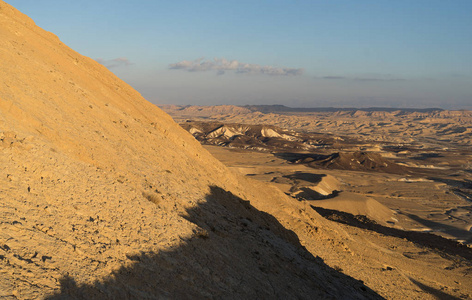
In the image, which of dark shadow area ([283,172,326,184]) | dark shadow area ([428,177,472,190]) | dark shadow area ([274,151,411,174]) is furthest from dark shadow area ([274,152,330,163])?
dark shadow area ([428,177,472,190])

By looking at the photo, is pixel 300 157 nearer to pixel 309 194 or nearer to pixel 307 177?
pixel 307 177

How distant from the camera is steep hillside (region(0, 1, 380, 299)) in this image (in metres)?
5.02

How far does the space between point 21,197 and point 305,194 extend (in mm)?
34660

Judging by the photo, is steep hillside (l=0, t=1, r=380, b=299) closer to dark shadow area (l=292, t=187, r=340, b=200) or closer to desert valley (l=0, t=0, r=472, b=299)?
desert valley (l=0, t=0, r=472, b=299)

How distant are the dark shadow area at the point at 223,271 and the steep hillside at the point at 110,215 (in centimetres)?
3

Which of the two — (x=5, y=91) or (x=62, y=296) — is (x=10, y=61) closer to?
(x=5, y=91)

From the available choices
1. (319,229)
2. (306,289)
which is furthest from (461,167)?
(306,289)

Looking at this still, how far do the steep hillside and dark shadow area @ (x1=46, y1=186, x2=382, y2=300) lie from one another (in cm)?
3

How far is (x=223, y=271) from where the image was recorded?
693 centimetres

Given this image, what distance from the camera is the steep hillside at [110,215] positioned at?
5.02m

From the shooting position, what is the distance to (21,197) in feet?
19.0

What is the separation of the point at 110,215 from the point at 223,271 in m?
2.35

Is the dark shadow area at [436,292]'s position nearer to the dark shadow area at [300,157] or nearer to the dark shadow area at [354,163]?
the dark shadow area at [354,163]

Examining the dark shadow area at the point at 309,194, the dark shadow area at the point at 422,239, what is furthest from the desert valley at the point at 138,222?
the dark shadow area at the point at 309,194
